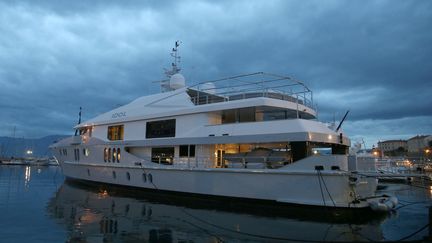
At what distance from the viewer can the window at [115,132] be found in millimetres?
20078

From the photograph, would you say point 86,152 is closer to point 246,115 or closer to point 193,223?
point 246,115

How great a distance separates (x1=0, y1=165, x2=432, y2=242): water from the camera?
970cm

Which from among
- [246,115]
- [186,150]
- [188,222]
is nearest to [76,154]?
[186,150]

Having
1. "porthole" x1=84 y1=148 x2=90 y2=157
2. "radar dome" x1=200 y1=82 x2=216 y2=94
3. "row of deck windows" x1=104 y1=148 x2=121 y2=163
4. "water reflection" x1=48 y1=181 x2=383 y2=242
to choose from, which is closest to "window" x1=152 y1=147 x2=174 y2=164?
"water reflection" x1=48 y1=181 x2=383 y2=242

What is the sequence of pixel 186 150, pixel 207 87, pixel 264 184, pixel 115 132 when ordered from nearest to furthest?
pixel 264 184 < pixel 186 150 < pixel 207 87 < pixel 115 132

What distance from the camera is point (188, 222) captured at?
38.3 ft

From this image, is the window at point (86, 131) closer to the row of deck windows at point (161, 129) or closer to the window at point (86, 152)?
the window at point (86, 152)

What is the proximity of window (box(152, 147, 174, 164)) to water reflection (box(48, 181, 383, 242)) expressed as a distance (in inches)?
81.5

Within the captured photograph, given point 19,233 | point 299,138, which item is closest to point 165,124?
point 299,138

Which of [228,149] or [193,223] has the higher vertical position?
[228,149]

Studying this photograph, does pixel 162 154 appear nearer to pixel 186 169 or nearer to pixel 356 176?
pixel 186 169

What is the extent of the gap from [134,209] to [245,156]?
5262mm

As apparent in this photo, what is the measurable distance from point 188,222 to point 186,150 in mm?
5206

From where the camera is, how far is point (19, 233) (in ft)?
32.9
